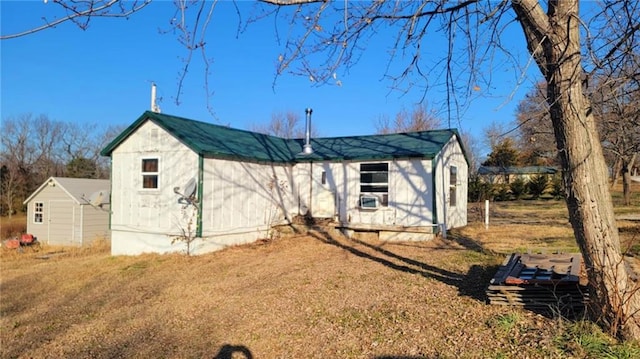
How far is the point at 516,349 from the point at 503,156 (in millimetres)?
40869

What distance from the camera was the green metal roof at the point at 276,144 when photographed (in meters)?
12.3

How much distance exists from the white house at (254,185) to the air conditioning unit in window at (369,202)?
0.03m

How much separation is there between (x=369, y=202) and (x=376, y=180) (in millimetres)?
710

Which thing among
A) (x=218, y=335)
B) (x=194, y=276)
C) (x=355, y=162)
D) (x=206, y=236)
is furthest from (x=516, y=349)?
(x=355, y=162)

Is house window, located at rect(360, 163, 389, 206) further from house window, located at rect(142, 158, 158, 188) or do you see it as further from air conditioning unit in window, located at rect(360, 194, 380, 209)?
house window, located at rect(142, 158, 158, 188)

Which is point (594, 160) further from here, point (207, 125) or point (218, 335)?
point (207, 125)

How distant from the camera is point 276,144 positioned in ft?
51.9

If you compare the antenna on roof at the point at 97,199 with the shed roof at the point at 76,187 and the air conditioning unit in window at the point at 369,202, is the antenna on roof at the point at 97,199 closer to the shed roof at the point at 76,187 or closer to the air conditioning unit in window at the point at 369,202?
the shed roof at the point at 76,187

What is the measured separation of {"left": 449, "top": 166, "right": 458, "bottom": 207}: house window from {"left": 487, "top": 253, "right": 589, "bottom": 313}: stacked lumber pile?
316 inches

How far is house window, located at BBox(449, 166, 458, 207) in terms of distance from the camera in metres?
14.5

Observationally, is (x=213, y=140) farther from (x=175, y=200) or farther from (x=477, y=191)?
(x=477, y=191)

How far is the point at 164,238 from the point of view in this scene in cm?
1233

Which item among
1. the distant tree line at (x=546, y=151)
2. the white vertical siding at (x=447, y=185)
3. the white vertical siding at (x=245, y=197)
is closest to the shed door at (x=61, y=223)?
the white vertical siding at (x=245, y=197)

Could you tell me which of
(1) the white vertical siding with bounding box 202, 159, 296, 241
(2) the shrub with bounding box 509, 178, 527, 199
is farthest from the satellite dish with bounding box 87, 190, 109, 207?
(2) the shrub with bounding box 509, 178, 527, 199
